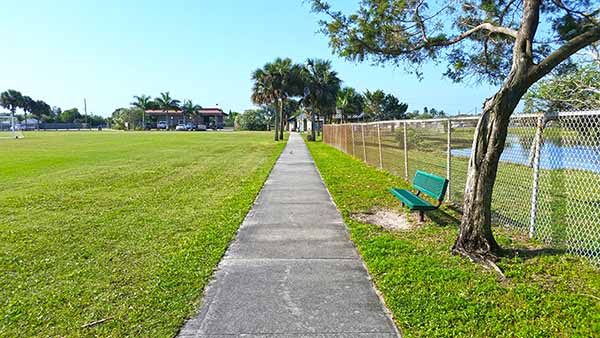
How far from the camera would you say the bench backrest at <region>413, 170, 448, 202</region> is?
20.2ft

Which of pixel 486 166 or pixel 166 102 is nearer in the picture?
pixel 486 166

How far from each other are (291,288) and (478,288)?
5.87 feet

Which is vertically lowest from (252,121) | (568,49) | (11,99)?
(568,49)

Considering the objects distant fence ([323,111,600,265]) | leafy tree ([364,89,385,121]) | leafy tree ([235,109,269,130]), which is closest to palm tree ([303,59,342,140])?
leafy tree ([364,89,385,121])

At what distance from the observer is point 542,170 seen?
217 inches

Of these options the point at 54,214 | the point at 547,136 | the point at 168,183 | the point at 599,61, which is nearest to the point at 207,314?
the point at 547,136

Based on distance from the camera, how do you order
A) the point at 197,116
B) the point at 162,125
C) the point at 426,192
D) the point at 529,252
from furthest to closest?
the point at 197,116
the point at 162,125
the point at 426,192
the point at 529,252

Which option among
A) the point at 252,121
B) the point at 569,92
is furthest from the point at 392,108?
the point at 569,92

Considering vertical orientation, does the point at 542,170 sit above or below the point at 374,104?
below

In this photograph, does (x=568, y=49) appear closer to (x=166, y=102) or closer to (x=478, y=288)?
(x=478, y=288)

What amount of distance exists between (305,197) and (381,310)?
5415mm

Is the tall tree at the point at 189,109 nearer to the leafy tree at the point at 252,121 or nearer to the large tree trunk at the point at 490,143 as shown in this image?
the leafy tree at the point at 252,121

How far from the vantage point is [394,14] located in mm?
6520

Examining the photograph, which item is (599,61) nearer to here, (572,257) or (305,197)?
(572,257)
